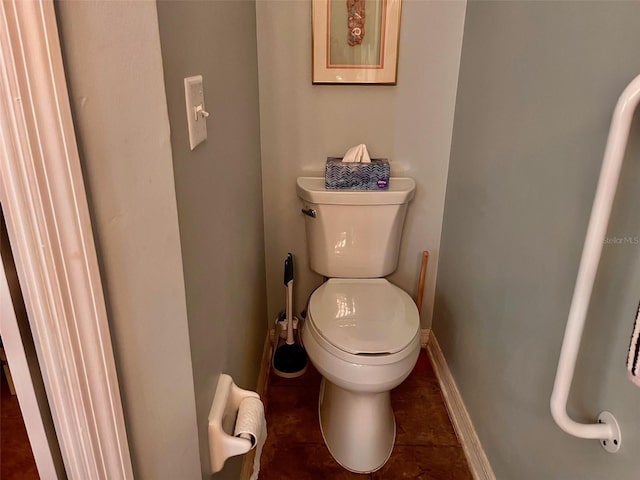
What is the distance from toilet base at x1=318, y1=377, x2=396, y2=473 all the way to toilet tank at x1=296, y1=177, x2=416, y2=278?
0.46m

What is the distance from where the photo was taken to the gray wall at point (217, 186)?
0.80 meters

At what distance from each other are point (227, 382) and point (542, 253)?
79cm

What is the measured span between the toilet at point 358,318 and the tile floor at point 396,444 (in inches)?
1.7

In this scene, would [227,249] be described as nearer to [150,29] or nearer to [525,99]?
[150,29]

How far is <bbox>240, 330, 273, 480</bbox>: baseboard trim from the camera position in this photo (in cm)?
150

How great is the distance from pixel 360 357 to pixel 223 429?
0.51 metres

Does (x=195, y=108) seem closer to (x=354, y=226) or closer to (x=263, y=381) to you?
(x=354, y=226)

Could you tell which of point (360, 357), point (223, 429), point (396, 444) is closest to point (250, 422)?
point (223, 429)

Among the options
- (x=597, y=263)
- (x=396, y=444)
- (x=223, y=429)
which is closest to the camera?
(x=597, y=263)

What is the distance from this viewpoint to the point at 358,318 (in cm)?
162

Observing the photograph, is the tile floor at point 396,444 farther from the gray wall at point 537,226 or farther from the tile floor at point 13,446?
the tile floor at point 13,446

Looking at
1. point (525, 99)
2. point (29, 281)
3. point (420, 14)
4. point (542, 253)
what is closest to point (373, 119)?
point (420, 14)

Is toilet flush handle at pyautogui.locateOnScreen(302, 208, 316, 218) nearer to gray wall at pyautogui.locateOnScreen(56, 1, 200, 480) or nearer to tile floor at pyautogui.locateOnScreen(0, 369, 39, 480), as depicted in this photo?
gray wall at pyautogui.locateOnScreen(56, 1, 200, 480)

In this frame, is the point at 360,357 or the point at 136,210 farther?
the point at 360,357
